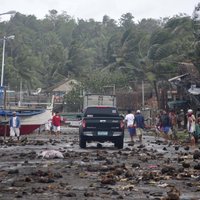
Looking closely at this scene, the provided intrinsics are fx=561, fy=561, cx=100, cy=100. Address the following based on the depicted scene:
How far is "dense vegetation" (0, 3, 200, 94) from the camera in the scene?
56.1 meters

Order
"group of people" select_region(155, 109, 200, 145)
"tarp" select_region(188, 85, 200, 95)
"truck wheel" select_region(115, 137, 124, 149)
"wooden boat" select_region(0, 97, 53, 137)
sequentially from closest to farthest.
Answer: "truck wheel" select_region(115, 137, 124, 149), "group of people" select_region(155, 109, 200, 145), "wooden boat" select_region(0, 97, 53, 137), "tarp" select_region(188, 85, 200, 95)

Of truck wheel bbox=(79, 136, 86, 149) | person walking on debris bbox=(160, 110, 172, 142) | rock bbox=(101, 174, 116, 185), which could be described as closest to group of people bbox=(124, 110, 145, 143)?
person walking on debris bbox=(160, 110, 172, 142)

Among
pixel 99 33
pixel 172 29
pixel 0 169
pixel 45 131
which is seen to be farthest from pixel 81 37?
pixel 0 169

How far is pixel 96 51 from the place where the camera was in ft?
429

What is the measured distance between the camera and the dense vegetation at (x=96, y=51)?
5609cm

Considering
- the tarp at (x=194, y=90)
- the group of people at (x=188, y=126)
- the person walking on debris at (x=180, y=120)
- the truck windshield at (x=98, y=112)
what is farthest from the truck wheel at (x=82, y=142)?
the person walking on debris at (x=180, y=120)

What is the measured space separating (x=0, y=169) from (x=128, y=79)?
60.5 meters

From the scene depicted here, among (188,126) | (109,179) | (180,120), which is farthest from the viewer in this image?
(180,120)

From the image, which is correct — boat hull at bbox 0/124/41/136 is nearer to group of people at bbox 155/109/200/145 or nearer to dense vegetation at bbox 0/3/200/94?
group of people at bbox 155/109/200/145

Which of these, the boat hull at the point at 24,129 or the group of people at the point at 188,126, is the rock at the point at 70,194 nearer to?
the group of people at the point at 188,126

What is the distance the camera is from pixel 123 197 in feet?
33.4

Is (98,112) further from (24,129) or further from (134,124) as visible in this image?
(24,129)

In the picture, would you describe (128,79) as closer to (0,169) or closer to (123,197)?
(0,169)

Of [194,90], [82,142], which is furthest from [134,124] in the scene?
[194,90]
